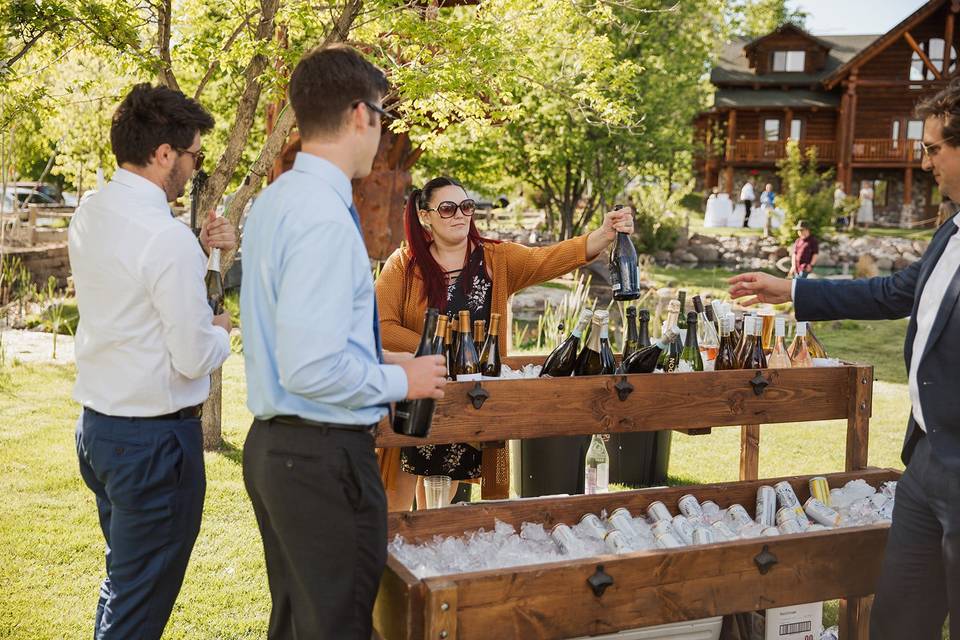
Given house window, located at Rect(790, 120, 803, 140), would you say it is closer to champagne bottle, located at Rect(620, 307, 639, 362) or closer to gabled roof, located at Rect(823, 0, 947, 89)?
gabled roof, located at Rect(823, 0, 947, 89)

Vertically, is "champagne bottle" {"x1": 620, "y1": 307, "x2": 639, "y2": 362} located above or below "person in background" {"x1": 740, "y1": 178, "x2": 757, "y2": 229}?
below

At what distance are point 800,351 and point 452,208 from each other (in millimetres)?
1464

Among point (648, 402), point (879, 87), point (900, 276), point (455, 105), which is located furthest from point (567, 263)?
point (879, 87)

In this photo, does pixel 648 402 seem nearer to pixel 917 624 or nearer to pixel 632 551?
pixel 632 551

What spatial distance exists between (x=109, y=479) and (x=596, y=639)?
1450 mm

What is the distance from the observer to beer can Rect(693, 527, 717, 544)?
290 cm

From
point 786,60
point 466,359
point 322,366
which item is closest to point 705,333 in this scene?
point 466,359

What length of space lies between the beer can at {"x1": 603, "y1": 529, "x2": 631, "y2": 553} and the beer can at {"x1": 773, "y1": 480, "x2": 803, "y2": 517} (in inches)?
28.1

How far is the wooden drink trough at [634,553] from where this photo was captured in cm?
244

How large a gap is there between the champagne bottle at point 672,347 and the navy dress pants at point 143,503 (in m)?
1.76

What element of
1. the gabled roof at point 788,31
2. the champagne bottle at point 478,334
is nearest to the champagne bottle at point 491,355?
the champagne bottle at point 478,334

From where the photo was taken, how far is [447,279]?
3.82 m

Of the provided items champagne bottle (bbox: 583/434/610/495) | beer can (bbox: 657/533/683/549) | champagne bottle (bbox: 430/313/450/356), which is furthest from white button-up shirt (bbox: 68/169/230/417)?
champagne bottle (bbox: 583/434/610/495)

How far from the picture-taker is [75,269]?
2611 millimetres
